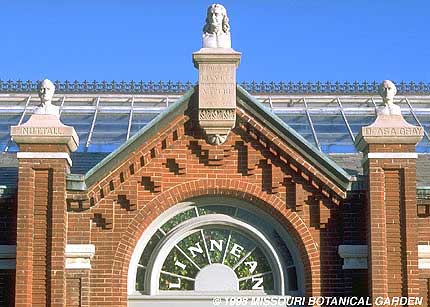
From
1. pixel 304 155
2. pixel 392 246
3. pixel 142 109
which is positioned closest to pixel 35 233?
pixel 304 155

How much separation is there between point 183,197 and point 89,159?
304 centimetres

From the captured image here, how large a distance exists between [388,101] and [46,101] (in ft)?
19.1

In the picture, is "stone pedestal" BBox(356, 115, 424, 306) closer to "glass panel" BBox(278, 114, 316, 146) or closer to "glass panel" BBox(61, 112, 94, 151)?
"glass panel" BBox(278, 114, 316, 146)

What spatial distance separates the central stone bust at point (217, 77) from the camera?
17344mm

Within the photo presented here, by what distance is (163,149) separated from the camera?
687 inches

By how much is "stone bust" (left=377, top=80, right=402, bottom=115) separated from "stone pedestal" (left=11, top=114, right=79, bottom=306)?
5270 mm

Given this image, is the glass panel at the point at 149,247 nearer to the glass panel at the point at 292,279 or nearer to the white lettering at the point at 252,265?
the white lettering at the point at 252,265

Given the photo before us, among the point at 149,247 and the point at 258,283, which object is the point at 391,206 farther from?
the point at 149,247

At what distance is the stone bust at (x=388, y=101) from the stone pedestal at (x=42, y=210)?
17.3ft

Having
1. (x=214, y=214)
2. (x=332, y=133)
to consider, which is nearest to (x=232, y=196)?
(x=214, y=214)

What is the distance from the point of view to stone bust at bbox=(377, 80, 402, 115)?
687 inches

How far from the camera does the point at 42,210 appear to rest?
17.0 m

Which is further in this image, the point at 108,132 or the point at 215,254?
the point at 108,132

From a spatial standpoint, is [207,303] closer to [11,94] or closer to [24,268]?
[24,268]
